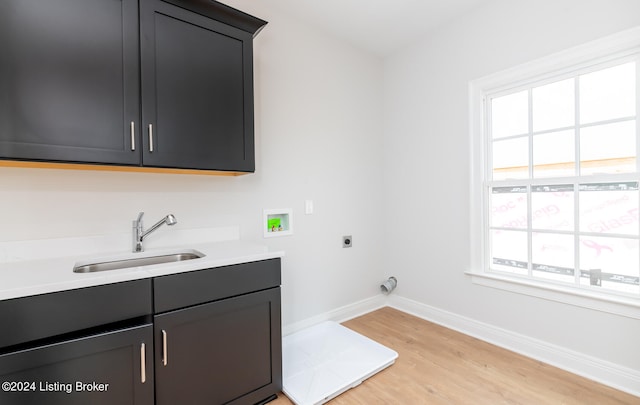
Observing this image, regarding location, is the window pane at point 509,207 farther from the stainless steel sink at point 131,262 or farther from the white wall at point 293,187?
the stainless steel sink at point 131,262

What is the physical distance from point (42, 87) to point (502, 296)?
307 cm

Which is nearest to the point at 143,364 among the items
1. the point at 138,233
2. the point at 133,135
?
the point at 138,233

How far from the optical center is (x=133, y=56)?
1407 mm

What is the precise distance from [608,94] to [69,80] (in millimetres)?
3017

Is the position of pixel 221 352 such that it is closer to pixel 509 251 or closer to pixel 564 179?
pixel 509 251

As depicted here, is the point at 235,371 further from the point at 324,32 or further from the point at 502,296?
the point at 324,32

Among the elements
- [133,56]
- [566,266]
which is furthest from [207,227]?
[566,266]

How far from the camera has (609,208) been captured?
1.80 meters

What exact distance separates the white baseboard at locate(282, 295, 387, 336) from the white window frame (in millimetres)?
1013

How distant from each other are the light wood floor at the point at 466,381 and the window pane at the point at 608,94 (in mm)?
1693

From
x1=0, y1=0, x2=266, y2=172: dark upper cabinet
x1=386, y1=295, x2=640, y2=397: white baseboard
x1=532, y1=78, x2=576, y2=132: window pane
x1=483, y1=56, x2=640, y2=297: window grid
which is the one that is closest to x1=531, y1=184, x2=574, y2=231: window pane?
x1=483, y1=56, x2=640, y2=297: window grid

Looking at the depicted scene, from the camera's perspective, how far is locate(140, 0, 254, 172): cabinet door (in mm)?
1463

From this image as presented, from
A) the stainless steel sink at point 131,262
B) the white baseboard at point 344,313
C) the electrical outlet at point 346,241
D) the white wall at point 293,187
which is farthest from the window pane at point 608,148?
the stainless steel sink at point 131,262

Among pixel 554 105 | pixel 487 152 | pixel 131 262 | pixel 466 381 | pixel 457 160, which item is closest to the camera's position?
pixel 131 262
